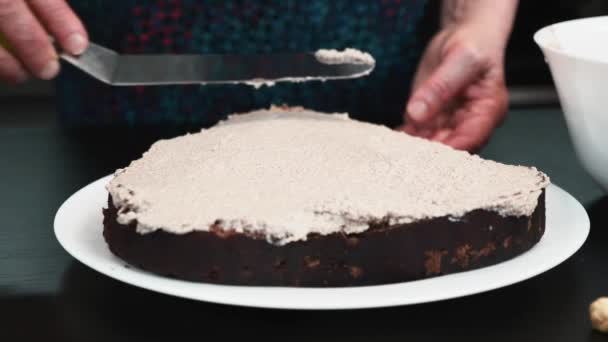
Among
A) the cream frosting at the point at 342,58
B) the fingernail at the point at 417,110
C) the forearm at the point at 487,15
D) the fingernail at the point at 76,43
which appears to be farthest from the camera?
the forearm at the point at 487,15

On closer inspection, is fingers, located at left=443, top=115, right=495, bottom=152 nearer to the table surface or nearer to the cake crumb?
the table surface

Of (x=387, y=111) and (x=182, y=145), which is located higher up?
(x=182, y=145)

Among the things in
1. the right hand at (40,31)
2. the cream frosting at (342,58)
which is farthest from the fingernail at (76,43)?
the cream frosting at (342,58)

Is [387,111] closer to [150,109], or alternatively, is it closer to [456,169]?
[150,109]

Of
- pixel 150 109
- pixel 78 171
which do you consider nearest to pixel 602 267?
pixel 78 171

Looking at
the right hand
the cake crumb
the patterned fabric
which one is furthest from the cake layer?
the patterned fabric

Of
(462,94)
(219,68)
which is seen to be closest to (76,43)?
(219,68)

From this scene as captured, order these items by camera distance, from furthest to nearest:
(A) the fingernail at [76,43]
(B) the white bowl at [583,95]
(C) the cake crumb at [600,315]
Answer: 1. (A) the fingernail at [76,43]
2. (B) the white bowl at [583,95]
3. (C) the cake crumb at [600,315]

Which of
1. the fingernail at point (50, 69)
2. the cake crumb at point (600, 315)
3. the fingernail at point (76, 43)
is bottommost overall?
the fingernail at point (50, 69)

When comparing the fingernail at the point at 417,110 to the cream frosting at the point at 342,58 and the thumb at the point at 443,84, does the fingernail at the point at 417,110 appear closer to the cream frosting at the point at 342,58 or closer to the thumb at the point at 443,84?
the thumb at the point at 443,84
